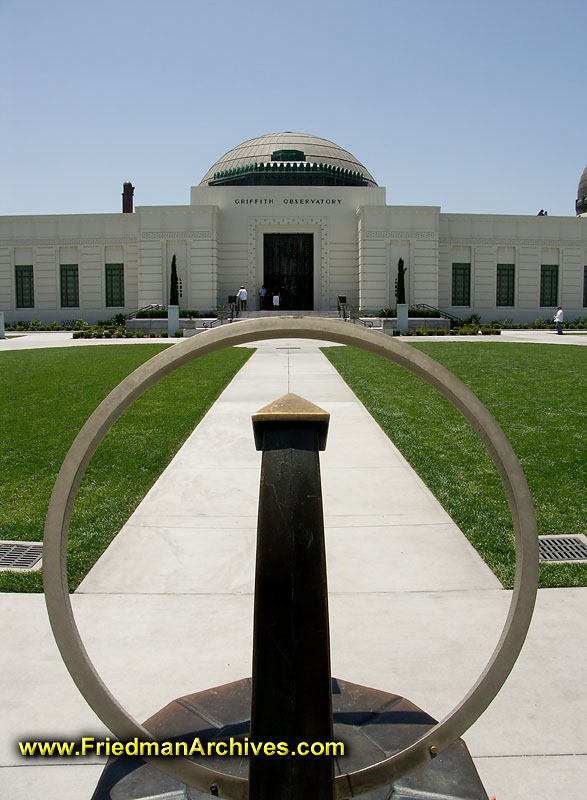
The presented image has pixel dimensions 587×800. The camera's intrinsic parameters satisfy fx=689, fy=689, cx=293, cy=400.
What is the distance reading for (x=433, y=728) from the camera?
2203 mm

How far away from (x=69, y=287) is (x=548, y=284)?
29250mm

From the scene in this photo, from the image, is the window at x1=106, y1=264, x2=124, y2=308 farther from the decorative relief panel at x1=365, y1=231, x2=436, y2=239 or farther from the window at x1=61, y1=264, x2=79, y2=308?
the decorative relief panel at x1=365, y1=231, x2=436, y2=239

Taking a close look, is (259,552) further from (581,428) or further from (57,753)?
(581,428)

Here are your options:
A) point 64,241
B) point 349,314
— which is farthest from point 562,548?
point 64,241

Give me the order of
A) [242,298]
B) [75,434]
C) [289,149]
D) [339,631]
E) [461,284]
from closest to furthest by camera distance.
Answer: [339,631] < [75,434] < [242,298] < [461,284] < [289,149]

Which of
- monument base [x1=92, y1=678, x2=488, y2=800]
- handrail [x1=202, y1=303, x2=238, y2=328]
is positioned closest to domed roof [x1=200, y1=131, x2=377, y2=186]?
handrail [x1=202, y1=303, x2=238, y2=328]

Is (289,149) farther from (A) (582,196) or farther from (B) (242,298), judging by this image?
(A) (582,196)

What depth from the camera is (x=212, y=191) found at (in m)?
39.9

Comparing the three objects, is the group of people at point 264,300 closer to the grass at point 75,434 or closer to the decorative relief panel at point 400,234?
the decorative relief panel at point 400,234

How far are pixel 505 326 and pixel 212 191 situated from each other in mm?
18573

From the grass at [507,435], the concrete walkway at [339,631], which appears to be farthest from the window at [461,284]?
the concrete walkway at [339,631]

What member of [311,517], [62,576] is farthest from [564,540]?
[62,576]

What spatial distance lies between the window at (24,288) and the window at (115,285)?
480 cm

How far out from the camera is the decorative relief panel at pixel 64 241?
134 feet
